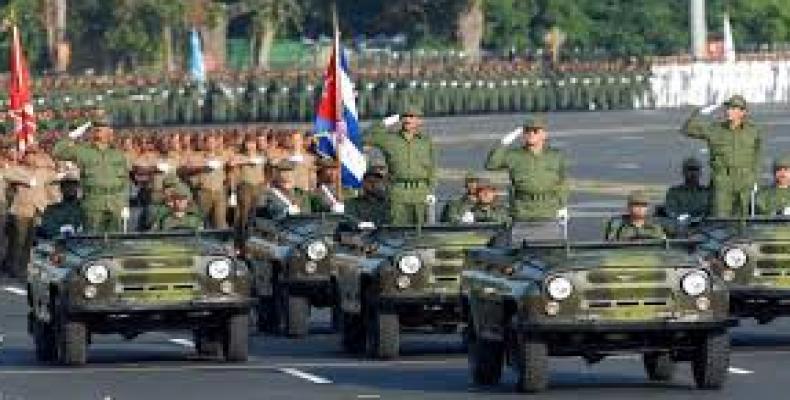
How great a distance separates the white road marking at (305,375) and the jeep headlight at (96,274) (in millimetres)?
1529

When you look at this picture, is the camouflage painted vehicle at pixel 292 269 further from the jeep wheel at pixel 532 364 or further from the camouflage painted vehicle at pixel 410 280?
the jeep wheel at pixel 532 364

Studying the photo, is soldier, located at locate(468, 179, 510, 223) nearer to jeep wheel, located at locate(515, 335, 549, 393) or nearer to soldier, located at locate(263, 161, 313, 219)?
soldier, located at locate(263, 161, 313, 219)

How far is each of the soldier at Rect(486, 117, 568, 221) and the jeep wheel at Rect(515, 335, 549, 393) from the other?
4.87 m

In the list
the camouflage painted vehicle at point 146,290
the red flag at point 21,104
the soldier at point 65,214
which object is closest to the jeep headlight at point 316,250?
the soldier at point 65,214

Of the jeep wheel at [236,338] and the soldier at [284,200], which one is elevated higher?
the soldier at [284,200]

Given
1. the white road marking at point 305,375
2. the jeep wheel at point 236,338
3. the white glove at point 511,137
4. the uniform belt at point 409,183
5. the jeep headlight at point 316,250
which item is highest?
the white glove at point 511,137

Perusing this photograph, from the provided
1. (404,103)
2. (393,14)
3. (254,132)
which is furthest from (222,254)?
(393,14)

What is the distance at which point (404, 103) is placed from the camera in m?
103

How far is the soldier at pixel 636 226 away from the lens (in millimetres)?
27875

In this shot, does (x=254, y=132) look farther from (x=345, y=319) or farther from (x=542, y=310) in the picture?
(x=542, y=310)

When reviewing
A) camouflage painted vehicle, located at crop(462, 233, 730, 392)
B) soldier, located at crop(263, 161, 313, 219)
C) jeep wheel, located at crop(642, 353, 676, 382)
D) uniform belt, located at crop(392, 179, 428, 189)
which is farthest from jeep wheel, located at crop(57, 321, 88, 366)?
jeep wheel, located at crop(642, 353, 676, 382)

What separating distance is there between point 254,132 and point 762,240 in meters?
21.1

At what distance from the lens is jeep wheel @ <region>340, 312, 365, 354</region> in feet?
103

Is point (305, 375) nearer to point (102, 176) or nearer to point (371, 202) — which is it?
point (371, 202)
